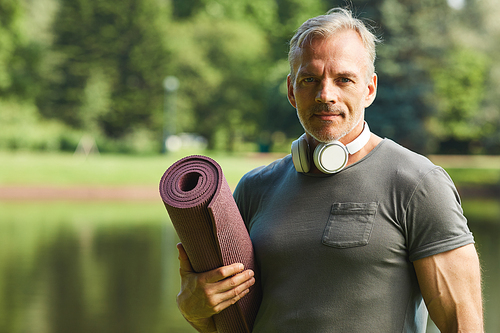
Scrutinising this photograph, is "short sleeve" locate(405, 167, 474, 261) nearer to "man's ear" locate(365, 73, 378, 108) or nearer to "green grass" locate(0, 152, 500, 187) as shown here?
"man's ear" locate(365, 73, 378, 108)

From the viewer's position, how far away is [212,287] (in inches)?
66.2

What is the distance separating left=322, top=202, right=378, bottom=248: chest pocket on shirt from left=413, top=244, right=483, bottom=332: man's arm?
0.58ft

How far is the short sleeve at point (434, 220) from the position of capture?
1505 millimetres

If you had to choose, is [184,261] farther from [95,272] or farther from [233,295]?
[95,272]

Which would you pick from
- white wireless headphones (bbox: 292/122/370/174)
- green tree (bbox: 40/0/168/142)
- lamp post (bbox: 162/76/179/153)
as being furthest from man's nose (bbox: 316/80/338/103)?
green tree (bbox: 40/0/168/142)

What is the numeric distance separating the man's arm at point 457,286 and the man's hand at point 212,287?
20.6 inches

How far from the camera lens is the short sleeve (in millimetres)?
1505

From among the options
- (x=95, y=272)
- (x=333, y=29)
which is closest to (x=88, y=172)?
(x=95, y=272)

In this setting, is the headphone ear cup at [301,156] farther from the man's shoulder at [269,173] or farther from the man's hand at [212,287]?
the man's hand at [212,287]

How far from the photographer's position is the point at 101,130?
42406 millimetres

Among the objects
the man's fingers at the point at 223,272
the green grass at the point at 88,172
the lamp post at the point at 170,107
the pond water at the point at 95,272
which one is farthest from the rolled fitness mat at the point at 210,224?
the lamp post at the point at 170,107

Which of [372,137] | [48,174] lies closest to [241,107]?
[48,174]

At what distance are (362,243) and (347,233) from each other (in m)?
0.05

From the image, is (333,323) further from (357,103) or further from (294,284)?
(357,103)
